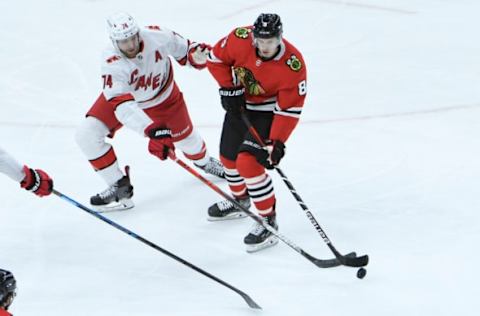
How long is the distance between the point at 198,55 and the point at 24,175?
1.12 m

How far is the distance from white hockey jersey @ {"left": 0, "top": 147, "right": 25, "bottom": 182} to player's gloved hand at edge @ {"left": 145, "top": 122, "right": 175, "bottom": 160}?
56 centimetres

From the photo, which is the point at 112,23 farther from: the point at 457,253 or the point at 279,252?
the point at 457,253

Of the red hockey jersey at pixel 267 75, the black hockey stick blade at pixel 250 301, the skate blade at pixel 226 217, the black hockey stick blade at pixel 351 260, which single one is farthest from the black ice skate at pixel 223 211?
the black hockey stick blade at pixel 250 301

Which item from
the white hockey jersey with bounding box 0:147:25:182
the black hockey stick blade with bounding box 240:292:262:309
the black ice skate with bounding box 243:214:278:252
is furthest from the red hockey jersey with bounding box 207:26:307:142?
the white hockey jersey with bounding box 0:147:25:182

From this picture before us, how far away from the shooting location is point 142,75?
3.74m

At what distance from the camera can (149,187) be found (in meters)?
4.21

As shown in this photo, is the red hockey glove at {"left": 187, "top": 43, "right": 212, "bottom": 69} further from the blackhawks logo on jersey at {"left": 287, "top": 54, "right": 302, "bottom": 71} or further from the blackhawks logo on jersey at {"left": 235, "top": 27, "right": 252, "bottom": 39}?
the blackhawks logo on jersey at {"left": 287, "top": 54, "right": 302, "bottom": 71}

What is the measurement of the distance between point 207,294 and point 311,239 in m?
0.67

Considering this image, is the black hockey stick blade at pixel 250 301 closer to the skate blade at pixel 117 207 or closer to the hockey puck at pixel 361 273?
the hockey puck at pixel 361 273

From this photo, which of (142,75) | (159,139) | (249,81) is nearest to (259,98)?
(249,81)

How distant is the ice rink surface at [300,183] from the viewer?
315cm

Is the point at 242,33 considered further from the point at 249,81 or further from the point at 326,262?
the point at 326,262

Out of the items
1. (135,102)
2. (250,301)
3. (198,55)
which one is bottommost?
(250,301)

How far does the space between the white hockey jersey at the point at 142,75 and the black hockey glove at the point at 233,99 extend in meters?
0.36
